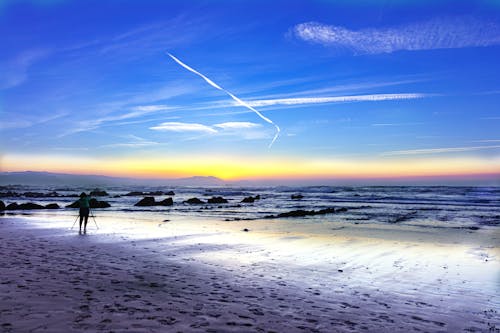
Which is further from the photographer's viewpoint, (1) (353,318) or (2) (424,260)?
(2) (424,260)

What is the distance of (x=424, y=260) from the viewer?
43.4 feet

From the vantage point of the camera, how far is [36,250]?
1350 centimetres

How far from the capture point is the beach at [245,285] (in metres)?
6.46

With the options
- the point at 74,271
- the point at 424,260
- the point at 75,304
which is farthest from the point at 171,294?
the point at 424,260

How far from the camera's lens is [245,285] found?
9234 millimetres

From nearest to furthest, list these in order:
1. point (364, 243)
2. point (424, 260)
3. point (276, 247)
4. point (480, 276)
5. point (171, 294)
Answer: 1. point (171, 294)
2. point (480, 276)
3. point (424, 260)
4. point (276, 247)
5. point (364, 243)

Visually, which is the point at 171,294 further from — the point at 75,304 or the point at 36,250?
the point at 36,250

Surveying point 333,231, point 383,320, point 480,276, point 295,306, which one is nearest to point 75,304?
point 295,306

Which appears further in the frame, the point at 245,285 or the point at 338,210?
the point at 338,210

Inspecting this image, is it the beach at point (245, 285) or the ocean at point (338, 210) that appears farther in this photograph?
the ocean at point (338, 210)

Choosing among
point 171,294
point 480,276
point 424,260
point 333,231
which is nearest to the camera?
point 171,294

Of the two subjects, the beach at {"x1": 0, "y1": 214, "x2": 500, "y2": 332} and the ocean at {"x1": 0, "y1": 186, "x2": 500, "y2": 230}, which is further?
the ocean at {"x1": 0, "y1": 186, "x2": 500, "y2": 230}

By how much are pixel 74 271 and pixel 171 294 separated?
3.59 m

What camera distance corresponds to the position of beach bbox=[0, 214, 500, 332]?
646cm
